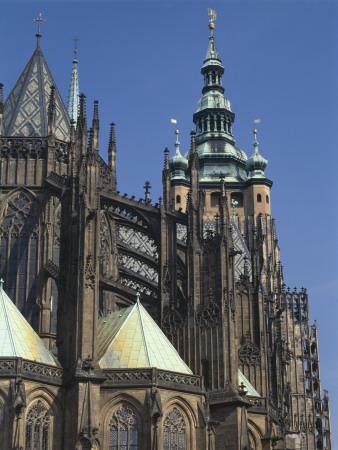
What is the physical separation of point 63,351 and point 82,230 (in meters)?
4.85

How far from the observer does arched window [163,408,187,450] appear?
39.5 meters

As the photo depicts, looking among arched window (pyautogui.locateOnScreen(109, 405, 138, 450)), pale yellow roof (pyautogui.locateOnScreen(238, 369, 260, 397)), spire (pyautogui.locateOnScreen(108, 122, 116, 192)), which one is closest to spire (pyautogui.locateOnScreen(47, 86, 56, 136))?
spire (pyautogui.locateOnScreen(108, 122, 116, 192))

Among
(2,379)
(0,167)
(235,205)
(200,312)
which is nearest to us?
(2,379)

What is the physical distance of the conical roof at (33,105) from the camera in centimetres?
5088

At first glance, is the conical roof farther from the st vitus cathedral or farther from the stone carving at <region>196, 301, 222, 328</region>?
the stone carving at <region>196, 301, 222, 328</region>

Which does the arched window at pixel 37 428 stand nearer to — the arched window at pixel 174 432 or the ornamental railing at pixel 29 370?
the ornamental railing at pixel 29 370

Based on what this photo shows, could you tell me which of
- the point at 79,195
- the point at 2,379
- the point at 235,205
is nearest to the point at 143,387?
the point at 2,379

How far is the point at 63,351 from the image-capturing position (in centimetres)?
4081

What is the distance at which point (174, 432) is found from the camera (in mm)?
39875

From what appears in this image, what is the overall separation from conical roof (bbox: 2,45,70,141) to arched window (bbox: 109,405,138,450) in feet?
54.3

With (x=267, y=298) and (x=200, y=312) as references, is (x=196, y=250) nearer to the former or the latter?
(x=200, y=312)

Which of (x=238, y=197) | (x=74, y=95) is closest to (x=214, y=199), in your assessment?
(x=238, y=197)

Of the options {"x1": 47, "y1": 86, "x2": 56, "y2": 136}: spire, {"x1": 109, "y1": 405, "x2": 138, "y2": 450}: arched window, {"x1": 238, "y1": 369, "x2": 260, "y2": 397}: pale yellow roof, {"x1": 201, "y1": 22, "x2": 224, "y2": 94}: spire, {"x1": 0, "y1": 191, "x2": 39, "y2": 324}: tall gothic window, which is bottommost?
{"x1": 109, "y1": 405, "x2": 138, "y2": 450}: arched window

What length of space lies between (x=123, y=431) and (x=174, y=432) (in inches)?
79.7
